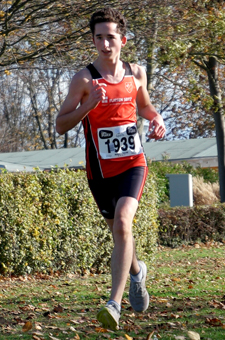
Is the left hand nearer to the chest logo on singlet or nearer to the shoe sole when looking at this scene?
the chest logo on singlet

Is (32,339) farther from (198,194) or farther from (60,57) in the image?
(198,194)

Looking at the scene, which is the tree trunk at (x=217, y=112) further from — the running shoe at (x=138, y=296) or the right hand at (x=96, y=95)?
the right hand at (x=96, y=95)

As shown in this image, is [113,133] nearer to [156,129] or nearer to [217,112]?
[156,129]

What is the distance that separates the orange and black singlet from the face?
18 centimetres

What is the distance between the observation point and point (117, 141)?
4.45 meters

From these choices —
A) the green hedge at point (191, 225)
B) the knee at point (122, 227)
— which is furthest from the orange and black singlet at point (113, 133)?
the green hedge at point (191, 225)

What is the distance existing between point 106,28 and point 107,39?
9 centimetres

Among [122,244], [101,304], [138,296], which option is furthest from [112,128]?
[101,304]

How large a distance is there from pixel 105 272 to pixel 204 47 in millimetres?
7906

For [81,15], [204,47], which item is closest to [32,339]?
[81,15]

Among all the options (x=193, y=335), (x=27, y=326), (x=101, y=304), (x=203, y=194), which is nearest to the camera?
(x=193, y=335)

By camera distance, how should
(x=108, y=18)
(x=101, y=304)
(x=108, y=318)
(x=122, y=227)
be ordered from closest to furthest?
(x=108, y=318) → (x=122, y=227) → (x=108, y=18) → (x=101, y=304)

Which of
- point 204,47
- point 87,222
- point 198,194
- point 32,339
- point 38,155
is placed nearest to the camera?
point 32,339

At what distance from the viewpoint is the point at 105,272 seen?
1051 centimetres
